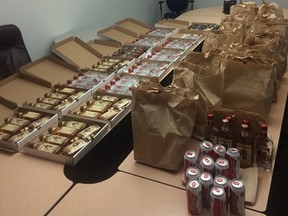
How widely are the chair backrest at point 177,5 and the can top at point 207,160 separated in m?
4.28

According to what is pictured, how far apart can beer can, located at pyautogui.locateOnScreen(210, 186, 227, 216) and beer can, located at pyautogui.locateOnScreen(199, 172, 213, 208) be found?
2cm

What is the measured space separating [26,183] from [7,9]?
167 centimetres

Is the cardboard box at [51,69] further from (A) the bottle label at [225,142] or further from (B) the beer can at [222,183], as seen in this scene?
(B) the beer can at [222,183]

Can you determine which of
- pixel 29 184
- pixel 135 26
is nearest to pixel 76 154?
pixel 29 184

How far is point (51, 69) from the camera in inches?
85.7

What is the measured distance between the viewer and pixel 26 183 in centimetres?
119

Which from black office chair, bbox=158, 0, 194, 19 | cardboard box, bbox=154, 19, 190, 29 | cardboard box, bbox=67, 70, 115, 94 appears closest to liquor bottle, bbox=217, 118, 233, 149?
cardboard box, bbox=67, 70, 115, 94

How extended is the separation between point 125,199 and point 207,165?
0.31 m

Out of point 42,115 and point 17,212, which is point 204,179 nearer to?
point 17,212

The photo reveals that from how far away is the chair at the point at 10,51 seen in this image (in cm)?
219

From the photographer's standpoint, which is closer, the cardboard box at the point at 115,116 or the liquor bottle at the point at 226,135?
the liquor bottle at the point at 226,135

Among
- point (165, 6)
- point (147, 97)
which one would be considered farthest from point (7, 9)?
point (165, 6)

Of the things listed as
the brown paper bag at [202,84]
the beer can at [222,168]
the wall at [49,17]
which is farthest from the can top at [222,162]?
the wall at [49,17]

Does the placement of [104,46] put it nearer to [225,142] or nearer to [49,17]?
[49,17]
